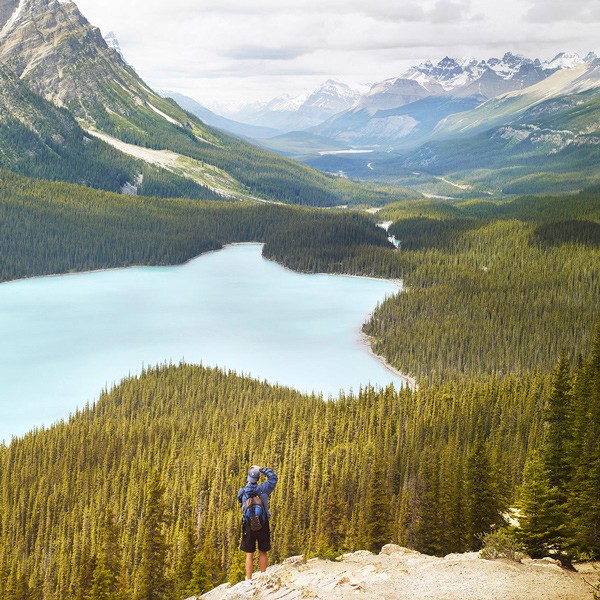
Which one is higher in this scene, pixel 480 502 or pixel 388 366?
pixel 388 366

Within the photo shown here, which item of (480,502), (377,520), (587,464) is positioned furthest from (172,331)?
(587,464)

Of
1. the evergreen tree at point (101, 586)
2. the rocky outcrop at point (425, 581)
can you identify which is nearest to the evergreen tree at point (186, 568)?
the evergreen tree at point (101, 586)

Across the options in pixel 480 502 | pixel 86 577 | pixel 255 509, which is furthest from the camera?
pixel 86 577

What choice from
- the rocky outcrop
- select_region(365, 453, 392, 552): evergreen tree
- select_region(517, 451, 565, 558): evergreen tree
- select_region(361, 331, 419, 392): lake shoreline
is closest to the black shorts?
the rocky outcrop

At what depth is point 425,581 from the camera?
102ft

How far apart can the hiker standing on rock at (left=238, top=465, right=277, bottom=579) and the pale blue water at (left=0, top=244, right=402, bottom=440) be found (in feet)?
194

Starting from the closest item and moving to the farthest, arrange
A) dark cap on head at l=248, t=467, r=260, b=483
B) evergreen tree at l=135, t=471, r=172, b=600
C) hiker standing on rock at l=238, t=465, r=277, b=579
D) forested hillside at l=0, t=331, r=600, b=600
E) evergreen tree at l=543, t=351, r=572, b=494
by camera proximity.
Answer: dark cap on head at l=248, t=467, r=260, b=483 → hiker standing on rock at l=238, t=465, r=277, b=579 → forested hillside at l=0, t=331, r=600, b=600 → evergreen tree at l=543, t=351, r=572, b=494 → evergreen tree at l=135, t=471, r=172, b=600

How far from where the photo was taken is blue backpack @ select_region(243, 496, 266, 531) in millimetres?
32188

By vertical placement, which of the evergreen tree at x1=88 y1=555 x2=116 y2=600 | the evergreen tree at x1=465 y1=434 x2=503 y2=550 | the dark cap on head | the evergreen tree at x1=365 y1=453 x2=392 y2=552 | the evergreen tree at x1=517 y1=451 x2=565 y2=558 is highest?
the dark cap on head

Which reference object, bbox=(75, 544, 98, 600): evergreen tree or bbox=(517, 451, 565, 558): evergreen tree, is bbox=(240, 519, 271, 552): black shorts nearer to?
bbox=(517, 451, 565, 558): evergreen tree

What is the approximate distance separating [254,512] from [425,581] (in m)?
6.87

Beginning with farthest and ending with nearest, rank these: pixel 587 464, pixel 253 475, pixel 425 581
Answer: pixel 587 464 → pixel 253 475 → pixel 425 581

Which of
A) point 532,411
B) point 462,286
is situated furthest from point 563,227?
point 532,411

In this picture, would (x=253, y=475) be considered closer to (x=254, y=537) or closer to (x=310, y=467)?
(x=254, y=537)
